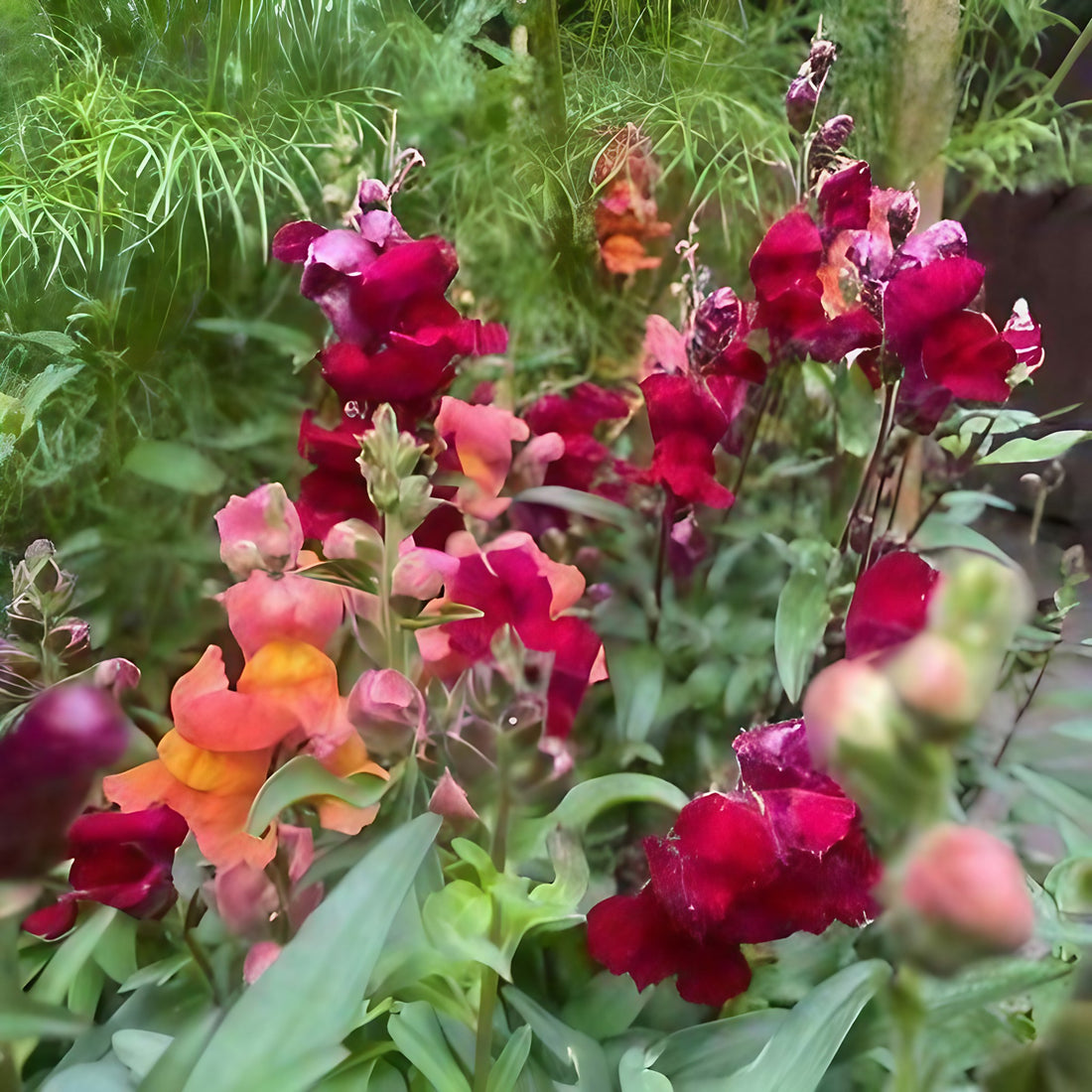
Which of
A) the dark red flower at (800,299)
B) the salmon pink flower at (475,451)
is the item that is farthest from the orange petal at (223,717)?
the dark red flower at (800,299)

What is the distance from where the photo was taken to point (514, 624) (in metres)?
0.26

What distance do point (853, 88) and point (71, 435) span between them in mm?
413

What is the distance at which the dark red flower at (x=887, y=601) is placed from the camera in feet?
0.66

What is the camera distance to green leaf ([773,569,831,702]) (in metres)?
0.30

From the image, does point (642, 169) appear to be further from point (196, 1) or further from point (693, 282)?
point (196, 1)

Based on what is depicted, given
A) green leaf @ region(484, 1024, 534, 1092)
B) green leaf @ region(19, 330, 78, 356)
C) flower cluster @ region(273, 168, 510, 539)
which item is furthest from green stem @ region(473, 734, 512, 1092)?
green leaf @ region(19, 330, 78, 356)

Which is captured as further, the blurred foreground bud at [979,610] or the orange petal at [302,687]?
the orange petal at [302,687]

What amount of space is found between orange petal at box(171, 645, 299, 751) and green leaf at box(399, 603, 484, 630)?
0.04 m

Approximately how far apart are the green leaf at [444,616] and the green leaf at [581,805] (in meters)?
0.06

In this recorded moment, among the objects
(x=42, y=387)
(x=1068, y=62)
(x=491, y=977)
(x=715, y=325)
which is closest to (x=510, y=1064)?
(x=491, y=977)

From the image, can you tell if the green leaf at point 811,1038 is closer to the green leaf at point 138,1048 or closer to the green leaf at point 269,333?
the green leaf at point 138,1048

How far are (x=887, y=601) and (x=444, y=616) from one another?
10 centimetres

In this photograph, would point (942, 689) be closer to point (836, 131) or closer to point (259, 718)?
point (259, 718)

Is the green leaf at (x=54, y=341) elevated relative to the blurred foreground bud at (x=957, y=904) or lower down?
lower down
